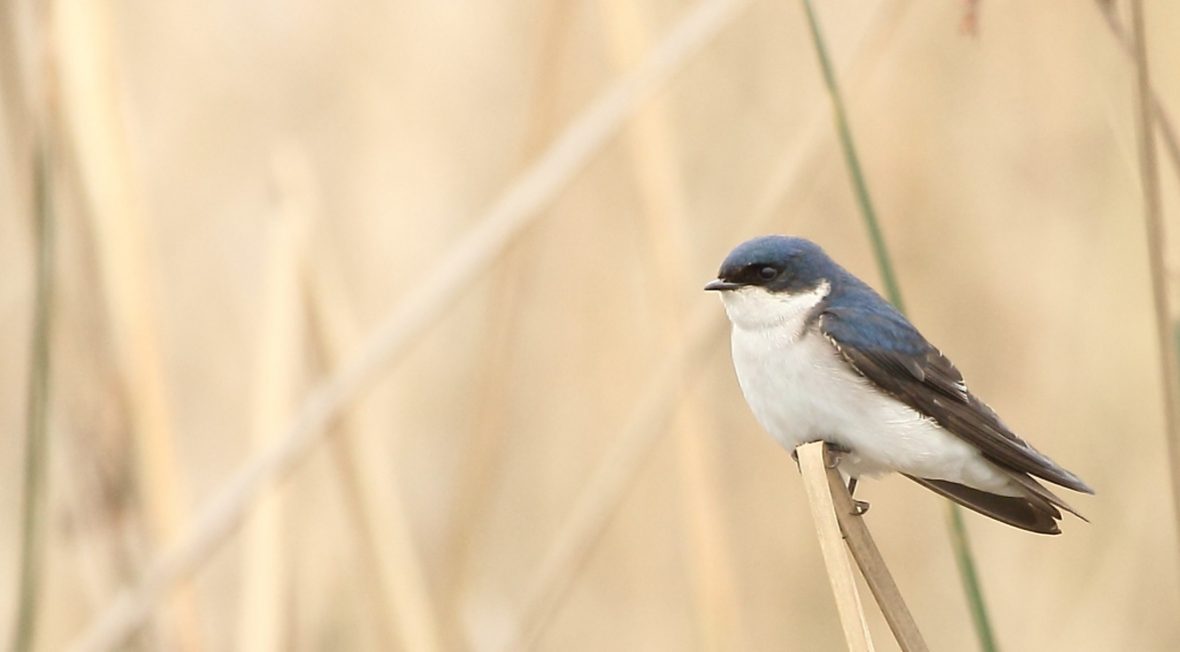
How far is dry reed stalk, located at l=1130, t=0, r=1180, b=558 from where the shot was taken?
961 millimetres

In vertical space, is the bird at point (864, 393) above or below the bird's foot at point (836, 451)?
above

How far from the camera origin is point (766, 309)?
147 cm

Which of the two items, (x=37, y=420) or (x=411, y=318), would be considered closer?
(x=37, y=420)

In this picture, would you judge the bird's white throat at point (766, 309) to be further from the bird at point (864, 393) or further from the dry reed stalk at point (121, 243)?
the dry reed stalk at point (121, 243)

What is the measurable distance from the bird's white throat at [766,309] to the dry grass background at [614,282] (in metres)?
0.26

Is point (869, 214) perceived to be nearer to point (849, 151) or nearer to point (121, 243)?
point (849, 151)

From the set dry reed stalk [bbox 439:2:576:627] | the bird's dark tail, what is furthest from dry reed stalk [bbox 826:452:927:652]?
dry reed stalk [bbox 439:2:576:627]

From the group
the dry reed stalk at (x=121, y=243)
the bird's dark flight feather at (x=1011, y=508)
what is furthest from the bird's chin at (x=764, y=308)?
the dry reed stalk at (x=121, y=243)

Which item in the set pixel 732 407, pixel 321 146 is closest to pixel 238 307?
pixel 321 146

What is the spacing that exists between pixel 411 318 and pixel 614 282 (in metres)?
0.96

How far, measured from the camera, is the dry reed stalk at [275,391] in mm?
1579

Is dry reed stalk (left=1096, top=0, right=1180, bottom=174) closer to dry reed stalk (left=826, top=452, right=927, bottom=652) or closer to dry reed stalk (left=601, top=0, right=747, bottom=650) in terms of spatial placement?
dry reed stalk (left=826, top=452, right=927, bottom=652)

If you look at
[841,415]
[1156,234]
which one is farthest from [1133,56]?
[841,415]

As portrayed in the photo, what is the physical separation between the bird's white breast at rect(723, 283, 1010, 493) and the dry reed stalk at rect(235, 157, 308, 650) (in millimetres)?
553
